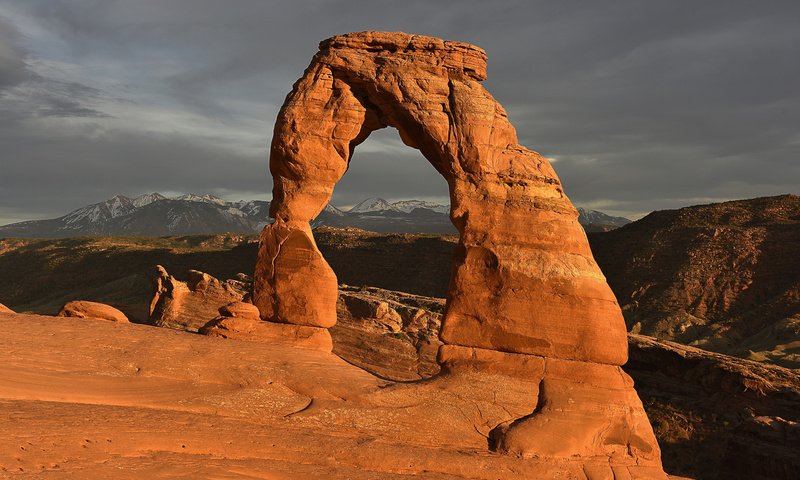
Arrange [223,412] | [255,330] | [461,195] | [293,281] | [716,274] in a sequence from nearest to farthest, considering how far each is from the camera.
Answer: [223,412]
[461,195]
[255,330]
[293,281]
[716,274]

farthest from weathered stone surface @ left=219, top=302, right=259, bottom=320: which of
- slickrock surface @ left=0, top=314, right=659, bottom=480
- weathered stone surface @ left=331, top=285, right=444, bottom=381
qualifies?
weathered stone surface @ left=331, top=285, right=444, bottom=381

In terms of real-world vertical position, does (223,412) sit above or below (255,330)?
below

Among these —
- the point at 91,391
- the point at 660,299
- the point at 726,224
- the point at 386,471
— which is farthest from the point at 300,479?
the point at 726,224

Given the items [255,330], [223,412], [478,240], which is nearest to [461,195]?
[478,240]

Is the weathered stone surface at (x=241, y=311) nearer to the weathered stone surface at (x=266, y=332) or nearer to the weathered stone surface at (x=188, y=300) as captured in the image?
the weathered stone surface at (x=266, y=332)

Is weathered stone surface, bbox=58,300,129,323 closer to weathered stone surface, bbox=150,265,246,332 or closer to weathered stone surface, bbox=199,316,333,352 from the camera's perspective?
weathered stone surface, bbox=199,316,333,352

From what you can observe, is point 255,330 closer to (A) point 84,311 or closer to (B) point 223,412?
(A) point 84,311
